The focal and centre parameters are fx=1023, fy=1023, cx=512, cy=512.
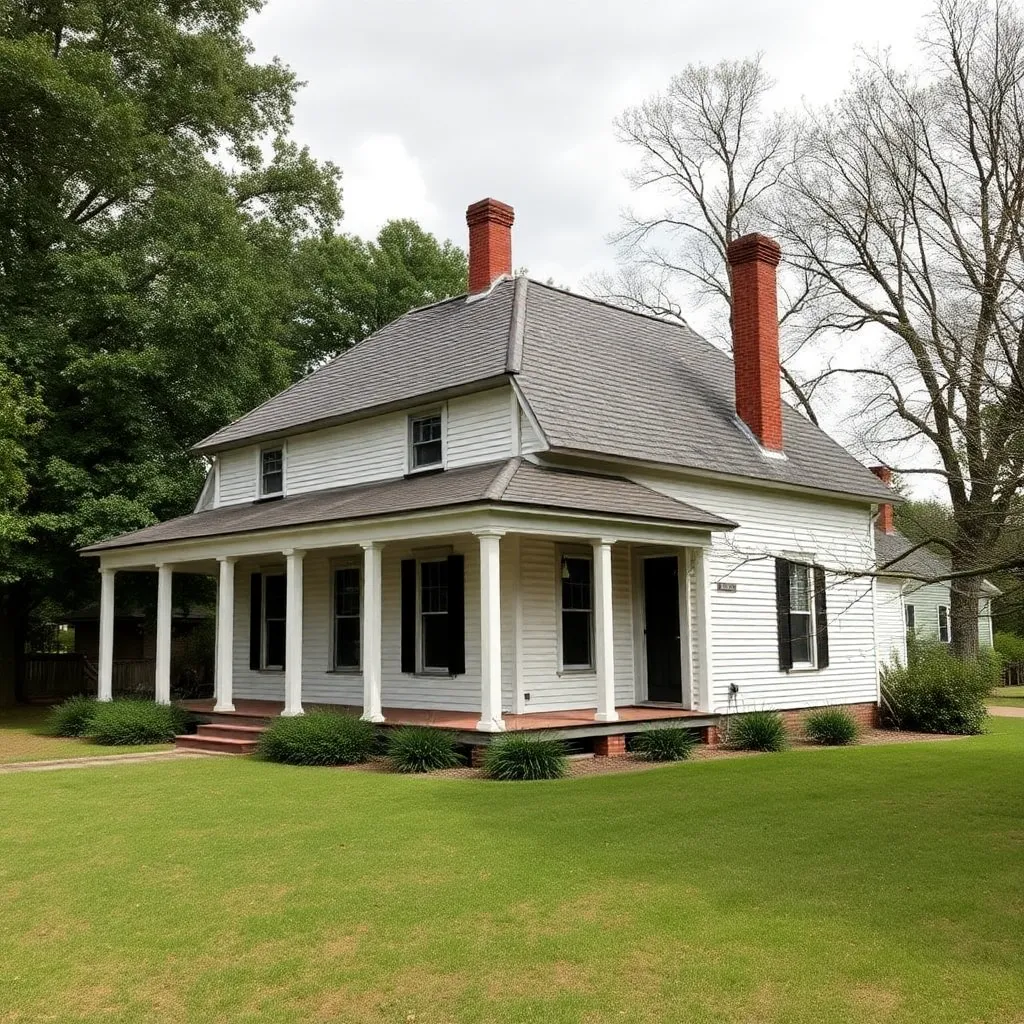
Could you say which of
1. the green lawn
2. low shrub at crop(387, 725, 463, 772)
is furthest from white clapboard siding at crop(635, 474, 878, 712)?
the green lawn

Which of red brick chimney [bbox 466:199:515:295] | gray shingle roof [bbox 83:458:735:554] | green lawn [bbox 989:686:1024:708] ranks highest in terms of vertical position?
red brick chimney [bbox 466:199:515:295]

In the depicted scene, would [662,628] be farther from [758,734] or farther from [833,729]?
[833,729]

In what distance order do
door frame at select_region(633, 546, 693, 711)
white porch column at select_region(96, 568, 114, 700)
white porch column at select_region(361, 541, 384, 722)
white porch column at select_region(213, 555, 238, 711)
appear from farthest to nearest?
white porch column at select_region(96, 568, 114, 700)
white porch column at select_region(213, 555, 238, 711)
door frame at select_region(633, 546, 693, 711)
white porch column at select_region(361, 541, 384, 722)

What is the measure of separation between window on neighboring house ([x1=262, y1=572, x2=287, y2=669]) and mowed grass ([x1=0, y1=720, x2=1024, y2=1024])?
318 inches

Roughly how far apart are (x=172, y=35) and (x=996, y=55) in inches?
826

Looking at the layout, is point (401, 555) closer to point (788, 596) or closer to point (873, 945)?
point (788, 596)

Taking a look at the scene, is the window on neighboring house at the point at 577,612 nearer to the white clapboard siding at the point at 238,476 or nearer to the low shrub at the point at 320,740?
the low shrub at the point at 320,740

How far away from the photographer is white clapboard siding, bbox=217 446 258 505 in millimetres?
20625

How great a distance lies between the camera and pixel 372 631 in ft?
47.7

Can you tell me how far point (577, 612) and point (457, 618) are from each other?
6.13 ft

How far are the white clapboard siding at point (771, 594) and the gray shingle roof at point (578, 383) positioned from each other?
1.79 feet

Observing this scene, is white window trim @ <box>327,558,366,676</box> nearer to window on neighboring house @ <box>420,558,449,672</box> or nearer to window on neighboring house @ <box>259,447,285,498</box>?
window on neighboring house @ <box>420,558,449,672</box>

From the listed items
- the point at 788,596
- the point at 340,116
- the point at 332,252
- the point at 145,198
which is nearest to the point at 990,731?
the point at 788,596

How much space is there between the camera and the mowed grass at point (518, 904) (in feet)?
17.3
